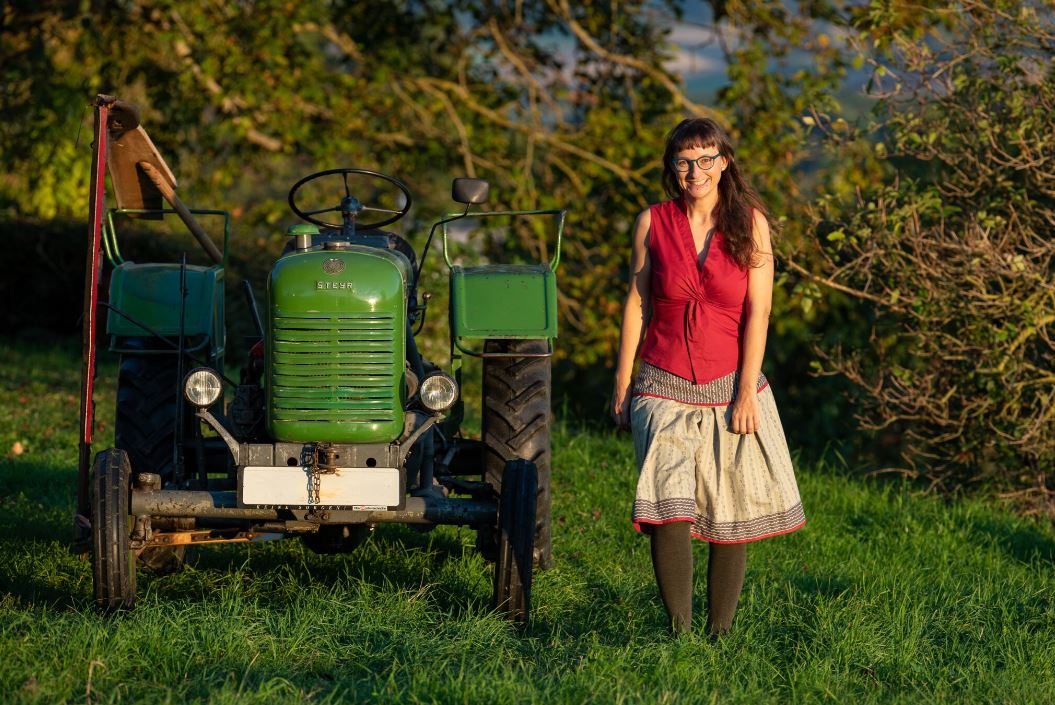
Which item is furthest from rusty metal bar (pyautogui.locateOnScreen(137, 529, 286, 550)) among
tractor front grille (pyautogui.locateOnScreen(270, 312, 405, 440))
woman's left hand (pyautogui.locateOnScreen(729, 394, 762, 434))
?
woman's left hand (pyautogui.locateOnScreen(729, 394, 762, 434))

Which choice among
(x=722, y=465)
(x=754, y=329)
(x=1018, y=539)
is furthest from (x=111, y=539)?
(x=1018, y=539)

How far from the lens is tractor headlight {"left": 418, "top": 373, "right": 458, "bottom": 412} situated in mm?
4879

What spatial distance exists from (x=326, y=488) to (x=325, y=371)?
1.36 feet

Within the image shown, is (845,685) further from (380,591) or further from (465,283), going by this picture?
(465,283)

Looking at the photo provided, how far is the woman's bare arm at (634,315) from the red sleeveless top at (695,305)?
6cm

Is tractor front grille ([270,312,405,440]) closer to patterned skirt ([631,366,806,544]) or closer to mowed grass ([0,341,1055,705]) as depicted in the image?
mowed grass ([0,341,1055,705])

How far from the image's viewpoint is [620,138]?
453 inches

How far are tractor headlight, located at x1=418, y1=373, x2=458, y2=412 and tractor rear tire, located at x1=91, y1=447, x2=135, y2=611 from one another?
105 cm

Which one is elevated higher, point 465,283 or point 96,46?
point 96,46

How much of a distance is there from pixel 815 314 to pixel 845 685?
25.2 ft

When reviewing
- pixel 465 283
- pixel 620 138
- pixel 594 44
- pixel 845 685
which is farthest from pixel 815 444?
pixel 845 685

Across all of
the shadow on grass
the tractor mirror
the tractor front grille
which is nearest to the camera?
the tractor front grille

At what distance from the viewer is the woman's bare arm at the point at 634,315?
15.3 feet

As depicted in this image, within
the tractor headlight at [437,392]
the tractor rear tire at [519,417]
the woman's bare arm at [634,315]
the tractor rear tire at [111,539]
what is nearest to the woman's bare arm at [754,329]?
the woman's bare arm at [634,315]
